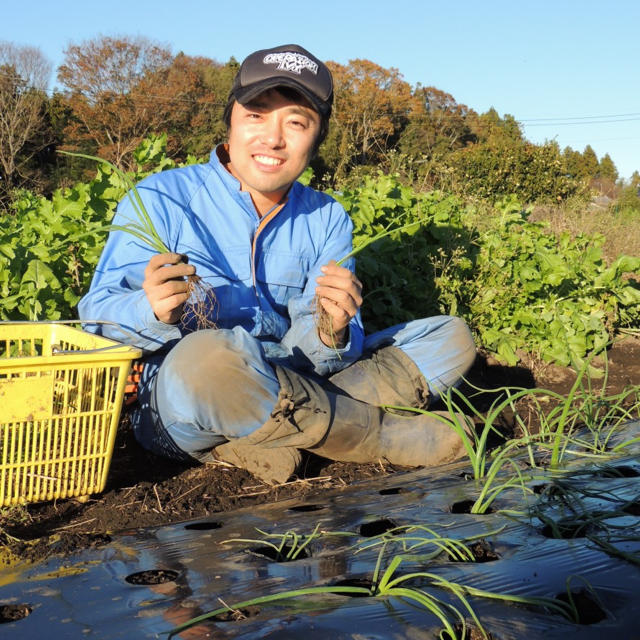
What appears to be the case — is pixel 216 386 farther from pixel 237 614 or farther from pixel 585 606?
pixel 585 606

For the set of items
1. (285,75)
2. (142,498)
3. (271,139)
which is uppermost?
(285,75)

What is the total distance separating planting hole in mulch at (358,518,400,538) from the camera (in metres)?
1.78

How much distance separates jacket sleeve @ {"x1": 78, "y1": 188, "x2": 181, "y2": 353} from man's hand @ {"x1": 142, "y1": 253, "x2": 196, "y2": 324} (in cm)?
9

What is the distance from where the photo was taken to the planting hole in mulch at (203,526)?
73.4 inches

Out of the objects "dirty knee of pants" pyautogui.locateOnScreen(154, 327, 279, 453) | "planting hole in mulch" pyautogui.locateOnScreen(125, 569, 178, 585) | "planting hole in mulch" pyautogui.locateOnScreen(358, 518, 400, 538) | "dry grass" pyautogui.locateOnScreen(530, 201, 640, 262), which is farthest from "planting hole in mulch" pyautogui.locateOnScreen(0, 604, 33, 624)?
"dry grass" pyautogui.locateOnScreen(530, 201, 640, 262)

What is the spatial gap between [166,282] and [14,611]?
951 millimetres

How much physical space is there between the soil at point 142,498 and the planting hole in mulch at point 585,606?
1.01 meters

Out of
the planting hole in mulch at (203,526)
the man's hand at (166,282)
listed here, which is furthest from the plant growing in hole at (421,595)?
the man's hand at (166,282)

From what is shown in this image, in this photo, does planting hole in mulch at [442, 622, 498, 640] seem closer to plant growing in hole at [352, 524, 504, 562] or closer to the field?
the field

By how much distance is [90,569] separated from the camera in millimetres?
1529

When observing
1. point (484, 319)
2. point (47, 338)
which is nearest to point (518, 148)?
point (484, 319)

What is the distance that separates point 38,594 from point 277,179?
1540mm

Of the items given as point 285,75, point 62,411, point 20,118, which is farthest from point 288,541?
point 20,118

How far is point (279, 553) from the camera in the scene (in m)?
1.61
